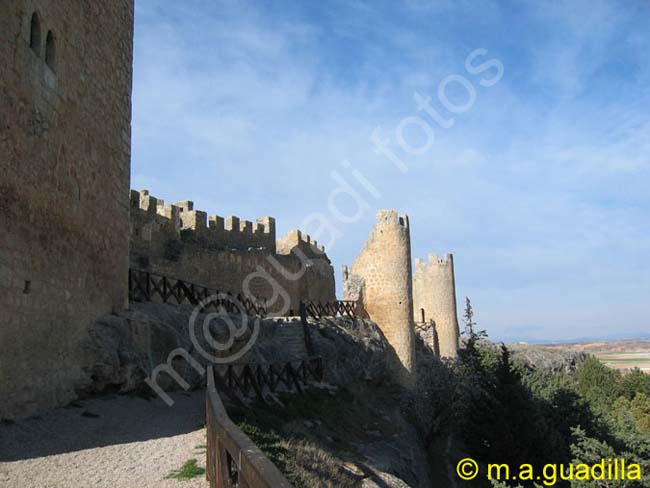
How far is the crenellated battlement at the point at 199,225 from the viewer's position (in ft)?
74.0

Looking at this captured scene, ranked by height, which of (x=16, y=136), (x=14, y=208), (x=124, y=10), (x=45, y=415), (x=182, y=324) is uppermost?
(x=124, y=10)

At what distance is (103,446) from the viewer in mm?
7438

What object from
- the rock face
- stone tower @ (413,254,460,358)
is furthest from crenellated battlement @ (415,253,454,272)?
the rock face

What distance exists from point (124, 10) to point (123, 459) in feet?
32.1

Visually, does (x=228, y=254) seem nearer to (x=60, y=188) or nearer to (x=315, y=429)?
(x=315, y=429)

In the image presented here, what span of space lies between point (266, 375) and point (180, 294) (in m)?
3.14

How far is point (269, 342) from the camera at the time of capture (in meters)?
18.0

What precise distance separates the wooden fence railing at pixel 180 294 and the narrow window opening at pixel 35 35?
5.87 m

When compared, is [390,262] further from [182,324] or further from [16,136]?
[16,136]

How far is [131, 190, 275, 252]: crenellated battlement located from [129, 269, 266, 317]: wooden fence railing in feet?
17.7

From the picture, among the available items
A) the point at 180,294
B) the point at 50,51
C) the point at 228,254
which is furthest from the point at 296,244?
the point at 50,51

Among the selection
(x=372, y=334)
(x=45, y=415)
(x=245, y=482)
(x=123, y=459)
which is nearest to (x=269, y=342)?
(x=372, y=334)

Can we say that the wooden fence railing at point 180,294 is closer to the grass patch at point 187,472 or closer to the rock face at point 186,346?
the rock face at point 186,346

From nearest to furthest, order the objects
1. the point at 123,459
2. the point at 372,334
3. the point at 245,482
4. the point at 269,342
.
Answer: the point at 245,482, the point at 123,459, the point at 269,342, the point at 372,334
